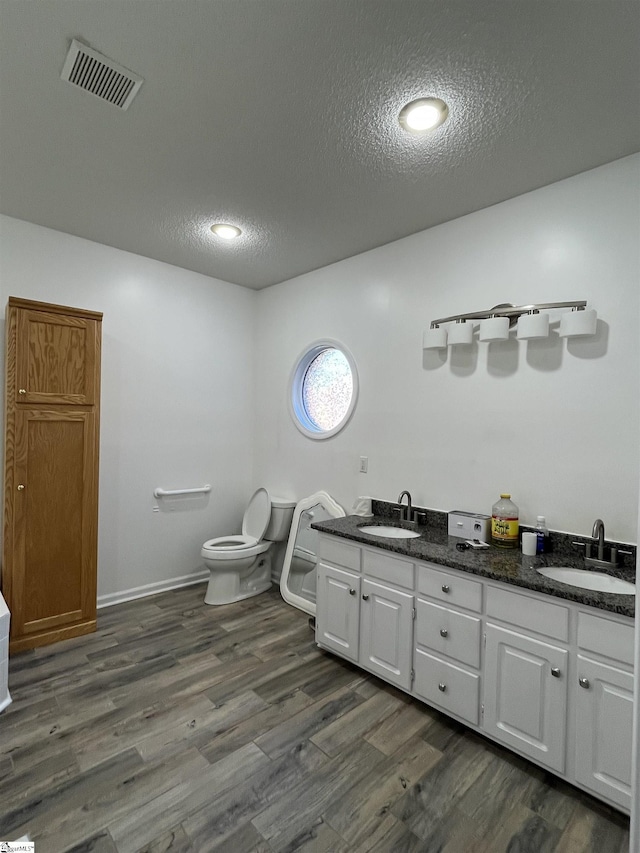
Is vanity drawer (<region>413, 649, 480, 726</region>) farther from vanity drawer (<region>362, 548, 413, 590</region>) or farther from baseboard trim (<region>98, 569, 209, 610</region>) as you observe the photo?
baseboard trim (<region>98, 569, 209, 610</region>)

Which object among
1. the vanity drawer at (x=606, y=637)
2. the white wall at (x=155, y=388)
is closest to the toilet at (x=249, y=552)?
the white wall at (x=155, y=388)

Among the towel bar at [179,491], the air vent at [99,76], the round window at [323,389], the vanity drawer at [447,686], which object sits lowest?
the vanity drawer at [447,686]

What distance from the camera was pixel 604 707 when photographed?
156cm

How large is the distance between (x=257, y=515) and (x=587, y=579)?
2595 millimetres

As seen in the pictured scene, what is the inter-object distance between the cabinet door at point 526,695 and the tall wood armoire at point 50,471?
8.15ft

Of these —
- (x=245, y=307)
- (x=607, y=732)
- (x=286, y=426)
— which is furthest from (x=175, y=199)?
(x=607, y=732)

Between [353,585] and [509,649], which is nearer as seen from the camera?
[509,649]

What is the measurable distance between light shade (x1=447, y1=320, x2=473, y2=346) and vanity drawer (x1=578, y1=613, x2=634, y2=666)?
150 centimetres

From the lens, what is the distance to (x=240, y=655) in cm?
262

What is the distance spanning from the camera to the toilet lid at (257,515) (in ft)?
12.0

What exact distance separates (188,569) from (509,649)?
2.74m

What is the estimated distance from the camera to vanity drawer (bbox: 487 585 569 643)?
1.68m

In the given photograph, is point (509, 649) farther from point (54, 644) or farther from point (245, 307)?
point (245, 307)

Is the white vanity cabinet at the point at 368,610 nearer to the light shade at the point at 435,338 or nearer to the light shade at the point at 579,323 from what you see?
the light shade at the point at 435,338
